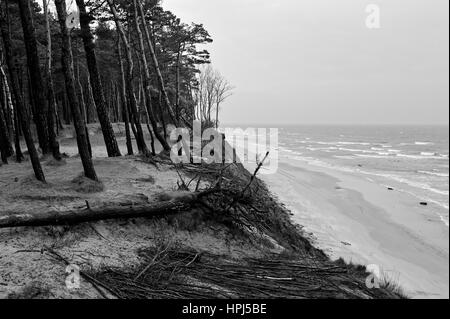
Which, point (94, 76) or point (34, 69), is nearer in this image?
point (34, 69)

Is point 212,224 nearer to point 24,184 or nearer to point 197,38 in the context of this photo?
point 24,184

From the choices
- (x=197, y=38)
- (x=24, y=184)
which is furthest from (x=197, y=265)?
(x=197, y=38)

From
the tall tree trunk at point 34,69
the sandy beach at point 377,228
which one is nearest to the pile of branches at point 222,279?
the sandy beach at point 377,228

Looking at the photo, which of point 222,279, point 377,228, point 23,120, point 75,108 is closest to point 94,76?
point 23,120

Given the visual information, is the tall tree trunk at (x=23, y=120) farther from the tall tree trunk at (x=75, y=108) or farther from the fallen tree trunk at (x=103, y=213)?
the fallen tree trunk at (x=103, y=213)

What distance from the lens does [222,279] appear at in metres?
5.45

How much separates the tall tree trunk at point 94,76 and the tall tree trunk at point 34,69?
5.35 ft

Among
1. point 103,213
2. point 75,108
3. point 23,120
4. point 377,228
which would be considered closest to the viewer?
point 103,213

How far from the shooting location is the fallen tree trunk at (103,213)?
220 inches

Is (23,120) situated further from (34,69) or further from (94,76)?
(94,76)

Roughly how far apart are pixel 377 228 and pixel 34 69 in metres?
15.8

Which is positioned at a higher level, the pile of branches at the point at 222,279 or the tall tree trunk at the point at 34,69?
the tall tree trunk at the point at 34,69

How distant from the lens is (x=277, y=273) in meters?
5.89

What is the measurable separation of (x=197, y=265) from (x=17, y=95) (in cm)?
860
